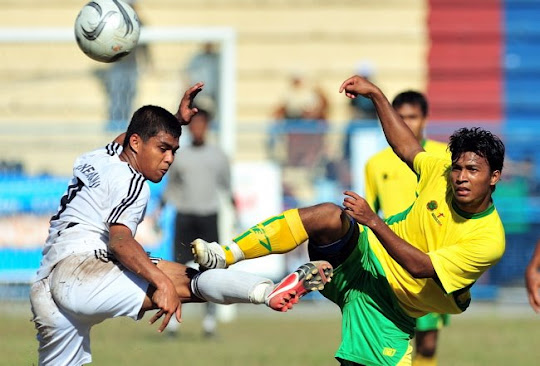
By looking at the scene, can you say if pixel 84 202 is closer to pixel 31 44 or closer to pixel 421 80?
pixel 31 44

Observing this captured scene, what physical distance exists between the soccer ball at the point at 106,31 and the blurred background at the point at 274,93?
518 cm

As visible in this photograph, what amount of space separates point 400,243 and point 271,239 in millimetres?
827

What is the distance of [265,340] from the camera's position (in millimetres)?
12633

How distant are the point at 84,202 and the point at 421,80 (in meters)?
12.4

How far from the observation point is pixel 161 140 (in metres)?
7.13

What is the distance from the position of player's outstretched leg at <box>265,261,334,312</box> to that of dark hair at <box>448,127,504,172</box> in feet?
3.76

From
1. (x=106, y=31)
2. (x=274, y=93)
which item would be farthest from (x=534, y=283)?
(x=274, y=93)

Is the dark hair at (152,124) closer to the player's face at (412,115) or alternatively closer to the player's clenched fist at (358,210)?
the player's clenched fist at (358,210)

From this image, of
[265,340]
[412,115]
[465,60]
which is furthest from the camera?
[465,60]

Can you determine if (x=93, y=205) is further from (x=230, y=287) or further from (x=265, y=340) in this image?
(x=265, y=340)

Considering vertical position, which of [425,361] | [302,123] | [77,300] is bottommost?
[425,361]

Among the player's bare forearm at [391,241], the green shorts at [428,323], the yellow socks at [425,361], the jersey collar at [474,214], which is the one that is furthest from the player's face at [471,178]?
the yellow socks at [425,361]

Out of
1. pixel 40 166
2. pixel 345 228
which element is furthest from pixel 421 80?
pixel 345 228

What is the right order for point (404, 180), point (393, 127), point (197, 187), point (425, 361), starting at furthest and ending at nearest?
point (197, 187) < point (425, 361) < point (404, 180) < point (393, 127)
